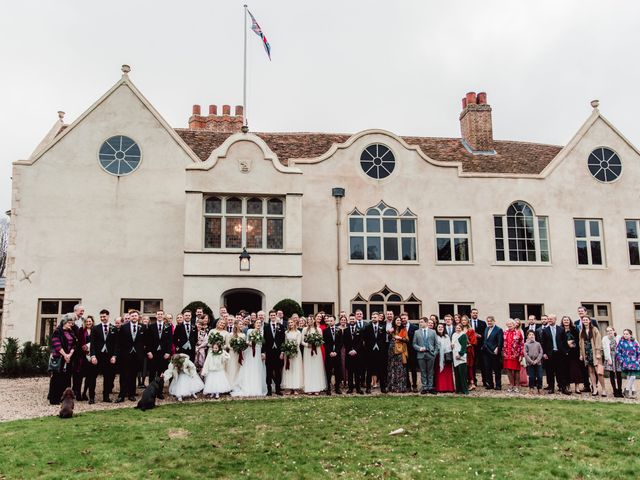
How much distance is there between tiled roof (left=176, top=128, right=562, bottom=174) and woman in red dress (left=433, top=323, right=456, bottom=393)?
11.1 metres

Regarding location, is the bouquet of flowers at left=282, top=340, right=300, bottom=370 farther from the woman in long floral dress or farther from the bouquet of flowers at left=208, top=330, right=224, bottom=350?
the woman in long floral dress

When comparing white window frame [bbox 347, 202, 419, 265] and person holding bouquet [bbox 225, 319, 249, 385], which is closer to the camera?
person holding bouquet [bbox 225, 319, 249, 385]

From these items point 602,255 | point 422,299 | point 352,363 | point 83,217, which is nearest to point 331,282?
point 422,299

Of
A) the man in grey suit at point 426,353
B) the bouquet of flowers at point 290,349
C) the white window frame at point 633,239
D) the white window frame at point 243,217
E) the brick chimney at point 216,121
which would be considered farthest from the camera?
the brick chimney at point 216,121

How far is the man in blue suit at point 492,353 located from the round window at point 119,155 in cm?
1387

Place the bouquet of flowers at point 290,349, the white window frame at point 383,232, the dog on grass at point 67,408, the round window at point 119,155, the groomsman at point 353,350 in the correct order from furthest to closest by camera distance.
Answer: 1. the white window frame at point 383,232
2. the round window at point 119,155
3. the groomsman at point 353,350
4. the bouquet of flowers at point 290,349
5. the dog on grass at point 67,408

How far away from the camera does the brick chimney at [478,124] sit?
25719mm

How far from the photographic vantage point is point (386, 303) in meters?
20.9

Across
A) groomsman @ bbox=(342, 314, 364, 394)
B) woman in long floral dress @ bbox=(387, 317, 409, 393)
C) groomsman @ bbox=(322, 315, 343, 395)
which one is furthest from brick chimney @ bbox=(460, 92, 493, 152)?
groomsman @ bbox=(322, 315, 343, 395)

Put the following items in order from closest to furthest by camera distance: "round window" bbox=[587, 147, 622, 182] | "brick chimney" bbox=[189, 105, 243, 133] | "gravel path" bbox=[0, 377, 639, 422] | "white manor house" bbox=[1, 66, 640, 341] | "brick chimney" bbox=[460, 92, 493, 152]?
"gravel path" bbox=[0, 377, 639, 422] < "white manor house" bbox=[1, 66, 640, 341] < "round window" bbox=[587, 147, 622, 182] < "brick chimney" bbox=[460, 92, 493, 152] < "brick chimney" bbox=[189, 105, 243, 133]

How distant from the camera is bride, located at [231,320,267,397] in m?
13.2

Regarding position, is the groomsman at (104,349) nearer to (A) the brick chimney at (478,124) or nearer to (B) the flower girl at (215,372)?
(B) the flower girl at (215,372)

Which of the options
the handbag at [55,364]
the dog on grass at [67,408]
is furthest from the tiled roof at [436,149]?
the dog on grass at [67,408]

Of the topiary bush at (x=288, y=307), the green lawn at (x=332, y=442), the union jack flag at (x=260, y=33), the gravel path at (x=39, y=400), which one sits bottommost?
the green lawn at (x=332, y=442)
